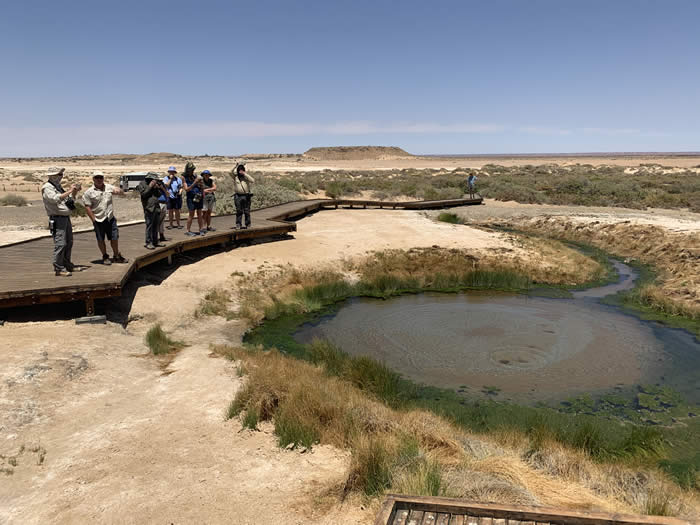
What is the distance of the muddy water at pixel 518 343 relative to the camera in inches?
326

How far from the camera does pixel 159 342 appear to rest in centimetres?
852

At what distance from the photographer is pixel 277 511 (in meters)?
4.11

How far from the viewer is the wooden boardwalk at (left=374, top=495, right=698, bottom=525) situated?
10.6 ft

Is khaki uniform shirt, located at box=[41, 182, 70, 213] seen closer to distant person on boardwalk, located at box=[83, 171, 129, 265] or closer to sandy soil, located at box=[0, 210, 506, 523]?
distant person on boardwalk, located at box=[83, 171, 129, 265]

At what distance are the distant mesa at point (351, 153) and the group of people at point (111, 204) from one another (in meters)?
160

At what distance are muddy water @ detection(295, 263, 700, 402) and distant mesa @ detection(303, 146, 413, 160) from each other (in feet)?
538

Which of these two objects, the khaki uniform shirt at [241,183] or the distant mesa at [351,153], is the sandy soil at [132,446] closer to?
the khaki uniform shirt at [241,183]

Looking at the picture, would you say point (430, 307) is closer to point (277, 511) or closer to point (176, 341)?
point (176, 341)

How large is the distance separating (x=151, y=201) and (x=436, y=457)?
908 cm

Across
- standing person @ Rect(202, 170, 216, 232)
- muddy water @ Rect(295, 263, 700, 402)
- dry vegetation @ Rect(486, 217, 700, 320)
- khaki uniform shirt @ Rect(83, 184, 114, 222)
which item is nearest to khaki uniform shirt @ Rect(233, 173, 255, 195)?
standing person @ Rect(202, 170, 216, 232)

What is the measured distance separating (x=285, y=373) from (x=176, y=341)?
3376 millimetres

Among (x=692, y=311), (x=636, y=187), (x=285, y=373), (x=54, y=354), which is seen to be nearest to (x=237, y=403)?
(x=285, y=373)

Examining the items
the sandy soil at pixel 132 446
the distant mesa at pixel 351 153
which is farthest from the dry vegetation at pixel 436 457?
the distant mesa at pixel 351 153

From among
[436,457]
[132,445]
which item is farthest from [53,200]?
[436,457]
